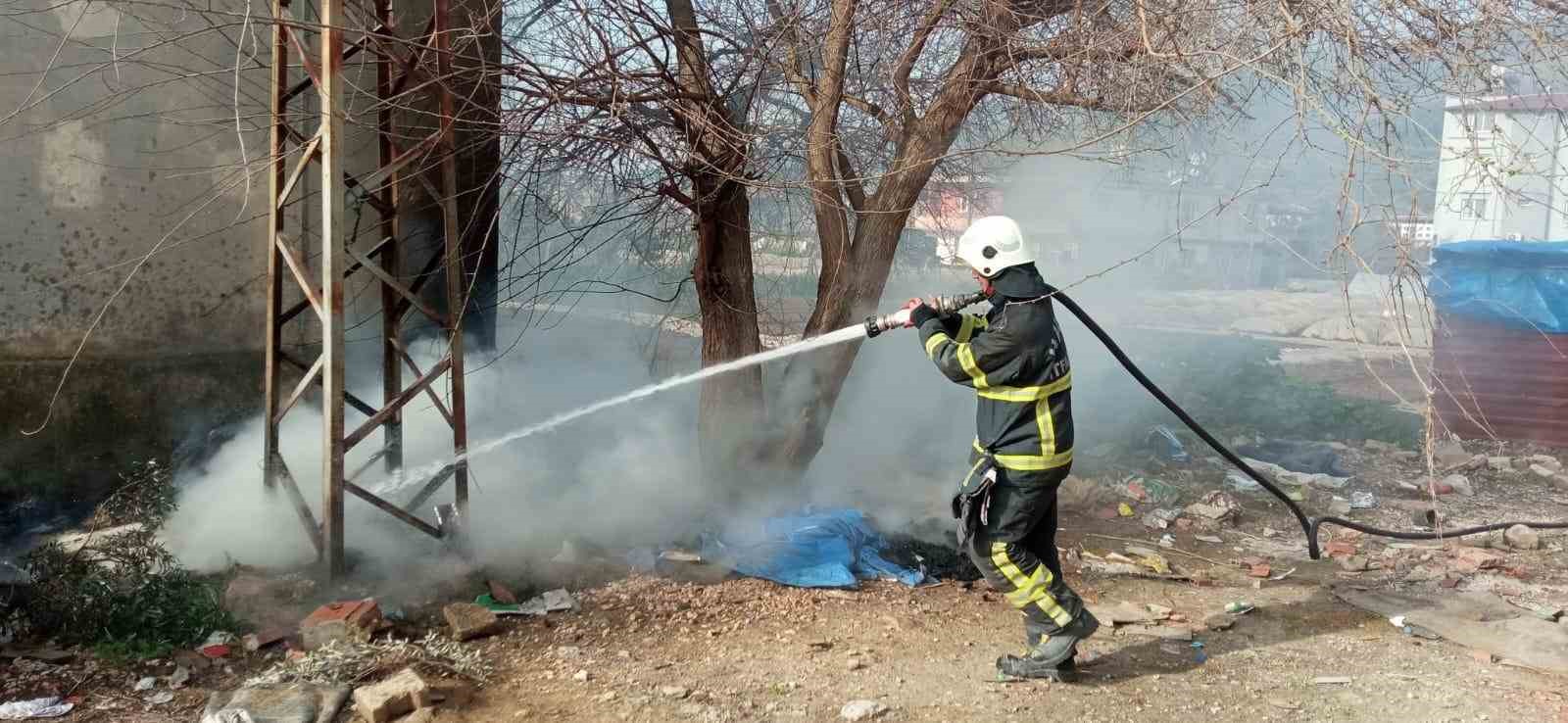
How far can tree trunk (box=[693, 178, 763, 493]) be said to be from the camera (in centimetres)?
668

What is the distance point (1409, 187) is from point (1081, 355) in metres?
10.5

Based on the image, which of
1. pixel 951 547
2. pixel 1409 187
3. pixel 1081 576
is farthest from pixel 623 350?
pixel 1409 187

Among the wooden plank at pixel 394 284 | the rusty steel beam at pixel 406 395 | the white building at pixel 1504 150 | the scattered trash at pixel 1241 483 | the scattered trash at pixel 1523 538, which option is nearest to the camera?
the white building at pixel 1504 150

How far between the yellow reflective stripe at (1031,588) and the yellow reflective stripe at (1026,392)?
0.62 m

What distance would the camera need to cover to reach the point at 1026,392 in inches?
178

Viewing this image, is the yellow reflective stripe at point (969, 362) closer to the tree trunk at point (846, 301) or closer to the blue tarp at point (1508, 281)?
the tree trunk at point (846, 301)

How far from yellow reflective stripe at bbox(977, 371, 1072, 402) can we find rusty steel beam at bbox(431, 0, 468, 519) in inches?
106

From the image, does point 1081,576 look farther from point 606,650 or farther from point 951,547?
point 606,650

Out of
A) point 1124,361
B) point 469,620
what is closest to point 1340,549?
point 1124,361

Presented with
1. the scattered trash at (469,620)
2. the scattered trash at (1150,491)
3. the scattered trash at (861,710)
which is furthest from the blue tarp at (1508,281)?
the scattered trash at (469,620)

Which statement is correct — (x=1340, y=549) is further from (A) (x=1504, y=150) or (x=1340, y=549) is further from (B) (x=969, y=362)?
(B) (x=969, y=362)

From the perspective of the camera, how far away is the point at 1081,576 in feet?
21.0

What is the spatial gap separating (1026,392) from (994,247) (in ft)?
2.10

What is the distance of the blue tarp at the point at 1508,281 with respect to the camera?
10.6 meters
